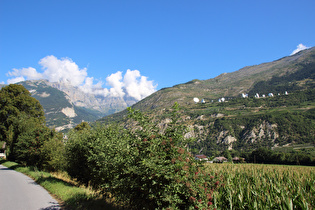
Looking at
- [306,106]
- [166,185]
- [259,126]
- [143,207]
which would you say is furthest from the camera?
[306,106]

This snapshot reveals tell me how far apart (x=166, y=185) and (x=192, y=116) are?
177 meters

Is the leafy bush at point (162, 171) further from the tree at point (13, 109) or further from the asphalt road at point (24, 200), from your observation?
the tree at point (13, 109)

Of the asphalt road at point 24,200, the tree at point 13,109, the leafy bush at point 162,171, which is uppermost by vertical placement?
the tree at point 13,109

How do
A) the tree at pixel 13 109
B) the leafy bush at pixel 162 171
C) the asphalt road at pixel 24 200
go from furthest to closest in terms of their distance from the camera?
1. the tree at pixel 13 109
2. the asphalt road at pixel 24 200
3. the leafy bush at pixel 162 171

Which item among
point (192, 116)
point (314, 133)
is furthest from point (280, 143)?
point (192, 116)

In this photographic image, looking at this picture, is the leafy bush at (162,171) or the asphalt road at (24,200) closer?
the leafy bush at (162,171)

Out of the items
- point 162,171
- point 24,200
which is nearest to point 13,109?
point 24,200

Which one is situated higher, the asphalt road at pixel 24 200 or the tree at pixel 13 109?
the tree at pixel 13 109

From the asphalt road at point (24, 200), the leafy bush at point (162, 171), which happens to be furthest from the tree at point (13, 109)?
the leafy bush at point (162, 171)

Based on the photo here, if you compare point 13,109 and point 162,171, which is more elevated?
point 13,109

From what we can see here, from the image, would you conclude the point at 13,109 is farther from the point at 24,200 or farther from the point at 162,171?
the point at 162,171

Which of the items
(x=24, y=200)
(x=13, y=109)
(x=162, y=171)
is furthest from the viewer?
(x=13, y=109)

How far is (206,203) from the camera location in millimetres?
4918

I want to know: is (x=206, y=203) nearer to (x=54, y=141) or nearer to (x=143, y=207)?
(x=143, y=207)
